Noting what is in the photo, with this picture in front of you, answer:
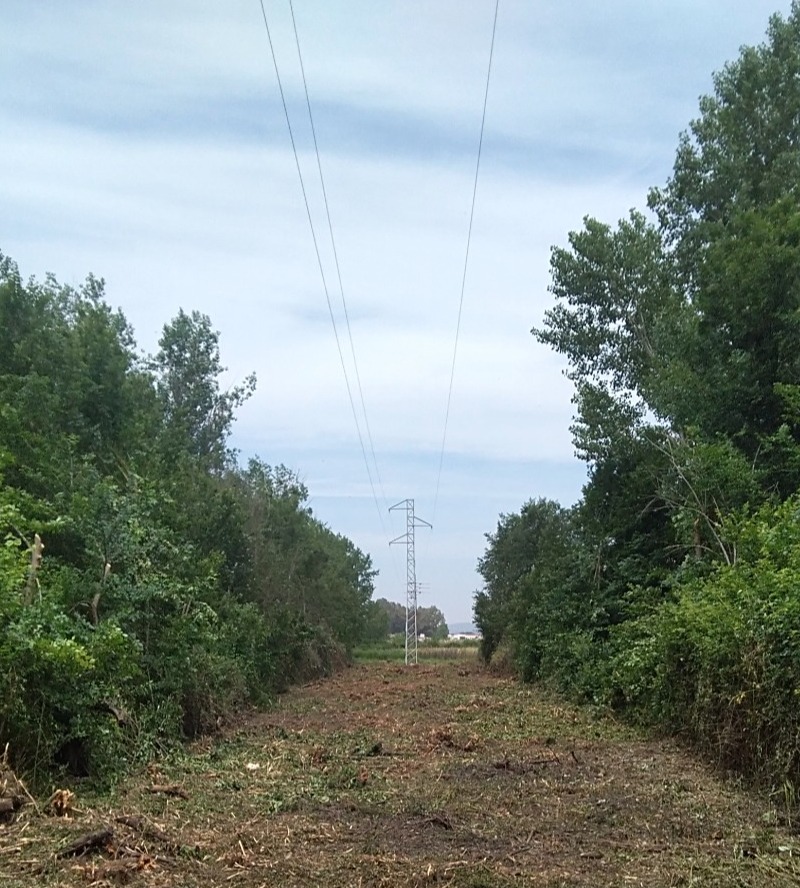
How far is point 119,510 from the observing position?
427 inches

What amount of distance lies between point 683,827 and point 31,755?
5.44m

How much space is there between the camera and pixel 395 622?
93.7 metres

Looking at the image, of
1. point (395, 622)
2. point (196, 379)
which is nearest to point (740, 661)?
point (196, 379)

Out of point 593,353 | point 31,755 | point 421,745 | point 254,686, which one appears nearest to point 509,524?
point 593,353

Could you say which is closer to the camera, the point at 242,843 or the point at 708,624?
the point at 242,843

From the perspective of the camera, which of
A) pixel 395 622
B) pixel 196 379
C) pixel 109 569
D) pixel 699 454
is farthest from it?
pixel 395 622

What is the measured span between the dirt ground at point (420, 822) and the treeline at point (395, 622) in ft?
151

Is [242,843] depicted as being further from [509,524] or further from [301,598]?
[509,524]

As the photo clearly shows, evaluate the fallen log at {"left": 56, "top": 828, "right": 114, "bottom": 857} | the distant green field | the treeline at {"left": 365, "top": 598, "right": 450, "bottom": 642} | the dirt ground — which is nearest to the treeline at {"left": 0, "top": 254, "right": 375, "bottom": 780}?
the dirt ground

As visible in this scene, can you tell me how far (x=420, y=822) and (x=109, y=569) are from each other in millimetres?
6104

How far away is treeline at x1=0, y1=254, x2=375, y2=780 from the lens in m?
7.82

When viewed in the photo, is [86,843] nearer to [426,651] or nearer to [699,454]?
[699,454]

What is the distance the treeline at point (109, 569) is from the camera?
308 inches

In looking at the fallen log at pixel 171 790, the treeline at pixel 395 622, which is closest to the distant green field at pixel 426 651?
the treeline at pixel 395 622
